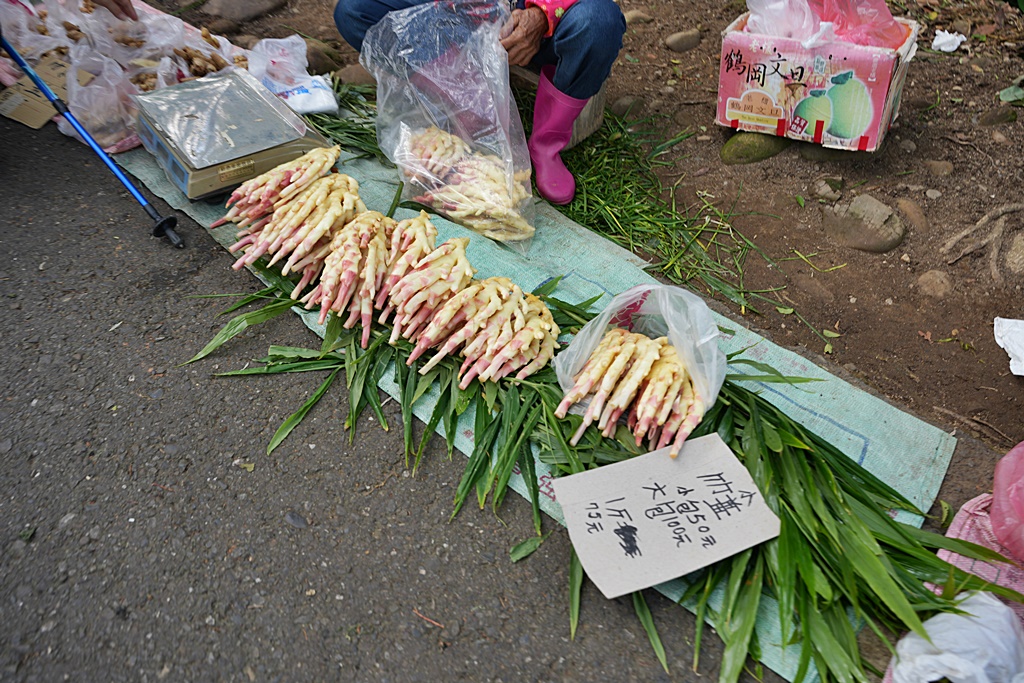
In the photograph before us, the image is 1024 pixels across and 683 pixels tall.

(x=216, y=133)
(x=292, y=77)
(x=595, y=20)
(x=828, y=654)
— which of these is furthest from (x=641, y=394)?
(x=292, y=77)

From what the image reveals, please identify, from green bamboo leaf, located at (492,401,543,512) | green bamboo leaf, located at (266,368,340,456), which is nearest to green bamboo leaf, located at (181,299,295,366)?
green bamboo leaf, located at (266,368,340,456)

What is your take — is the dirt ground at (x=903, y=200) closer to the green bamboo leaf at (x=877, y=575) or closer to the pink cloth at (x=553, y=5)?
the green bamboo leaf at (x=877, y=575)

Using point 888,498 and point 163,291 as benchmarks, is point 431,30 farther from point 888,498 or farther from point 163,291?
point 888,498

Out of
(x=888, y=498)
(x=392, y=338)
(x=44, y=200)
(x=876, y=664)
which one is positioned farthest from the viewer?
(x=44, y=200)

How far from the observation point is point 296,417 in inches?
86.7

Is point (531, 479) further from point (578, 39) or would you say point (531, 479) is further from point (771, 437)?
point (578, 39)

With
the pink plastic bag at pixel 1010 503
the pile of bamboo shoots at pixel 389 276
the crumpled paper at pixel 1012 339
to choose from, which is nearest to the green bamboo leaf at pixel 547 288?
the pile of bamboo shoots at pixel 389 276

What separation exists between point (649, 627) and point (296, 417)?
119 centimetres

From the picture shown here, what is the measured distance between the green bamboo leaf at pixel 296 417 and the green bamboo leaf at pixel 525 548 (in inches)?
30.6

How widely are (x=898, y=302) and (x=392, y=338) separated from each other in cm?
193

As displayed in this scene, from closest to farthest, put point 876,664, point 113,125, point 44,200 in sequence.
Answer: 1. point 876,664
2. point 44,200
3. point 113,125

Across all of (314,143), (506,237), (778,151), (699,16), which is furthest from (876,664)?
(699,16)

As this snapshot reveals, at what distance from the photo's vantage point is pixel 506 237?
281 cm

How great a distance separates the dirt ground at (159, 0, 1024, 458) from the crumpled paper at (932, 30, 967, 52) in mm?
38
